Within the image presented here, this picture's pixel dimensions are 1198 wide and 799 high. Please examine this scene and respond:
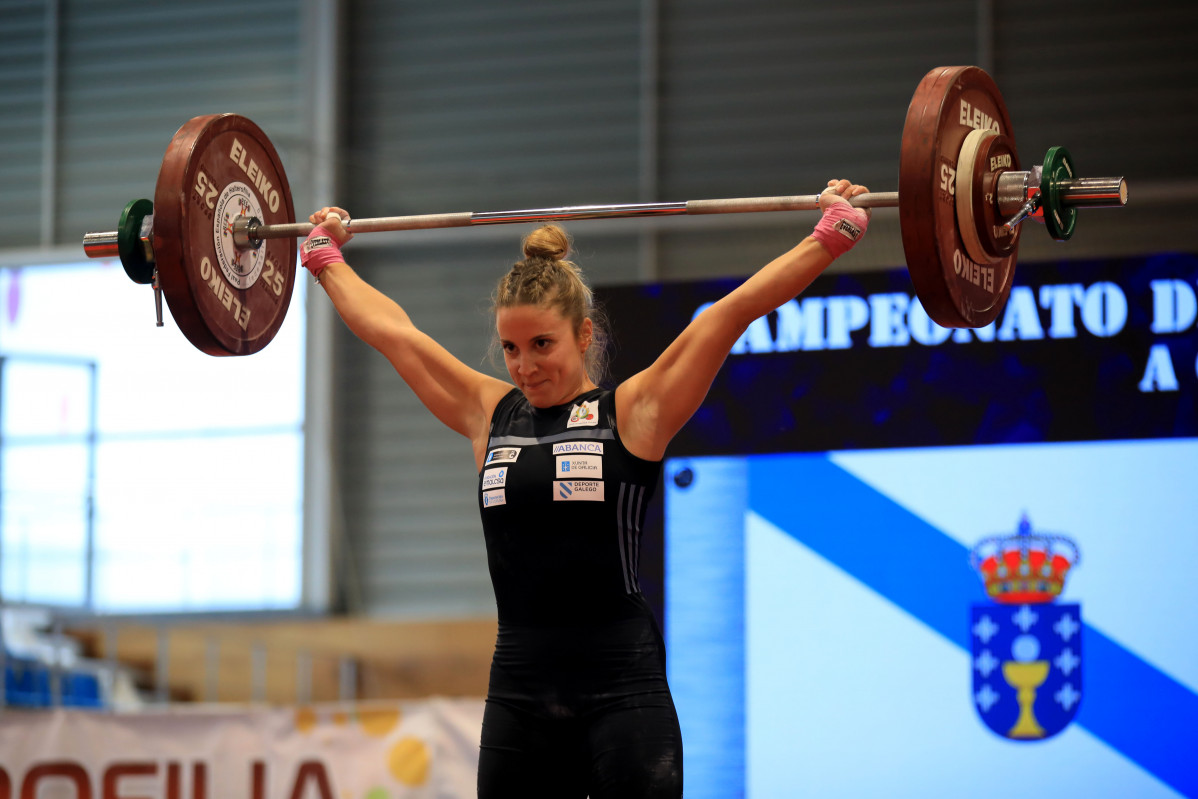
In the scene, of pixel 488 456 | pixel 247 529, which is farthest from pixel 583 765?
pixel 247 529

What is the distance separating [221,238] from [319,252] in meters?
0.30

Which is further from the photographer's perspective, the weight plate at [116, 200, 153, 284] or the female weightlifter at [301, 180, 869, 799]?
the weight plate at [116, 200, 153, 284]

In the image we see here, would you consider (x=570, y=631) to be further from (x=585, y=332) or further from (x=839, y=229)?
(x=839, y=229)

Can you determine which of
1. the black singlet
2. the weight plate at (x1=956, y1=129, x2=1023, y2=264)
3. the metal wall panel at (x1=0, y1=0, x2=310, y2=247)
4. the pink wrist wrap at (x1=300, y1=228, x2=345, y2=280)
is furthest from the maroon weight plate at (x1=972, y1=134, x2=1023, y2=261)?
the metal wall panel at (x1=0, y1=0, x2=310, y2=247)

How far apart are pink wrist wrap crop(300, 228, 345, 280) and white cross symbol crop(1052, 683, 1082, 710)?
2.39m

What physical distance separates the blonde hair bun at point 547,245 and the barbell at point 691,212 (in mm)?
252

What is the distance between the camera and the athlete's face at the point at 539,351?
Result: 91.3 inches

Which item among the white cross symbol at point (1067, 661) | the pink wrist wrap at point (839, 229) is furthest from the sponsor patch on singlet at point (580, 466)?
the white cross symbol at point (1067, 661)

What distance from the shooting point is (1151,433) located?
394 centimetres

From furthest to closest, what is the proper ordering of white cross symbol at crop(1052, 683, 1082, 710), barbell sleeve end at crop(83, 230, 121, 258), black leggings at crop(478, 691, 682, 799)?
white cross symbol at crop(1052, 683, 1082, 710) → barbell sleeve end at crop(83, 230, 121, 258) → black leggings at crop(478, 691, 682, 799)

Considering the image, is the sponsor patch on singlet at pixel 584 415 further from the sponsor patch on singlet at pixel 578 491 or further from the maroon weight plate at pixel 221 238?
the maroon weight plate at pixel 221 238

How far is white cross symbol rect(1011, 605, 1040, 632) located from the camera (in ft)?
12.9

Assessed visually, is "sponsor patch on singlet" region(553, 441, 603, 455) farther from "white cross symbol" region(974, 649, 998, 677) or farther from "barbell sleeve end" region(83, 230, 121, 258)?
"white cross symbol" region(974, 649, 998, 677)

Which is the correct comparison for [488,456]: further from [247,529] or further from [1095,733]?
[247,529]
